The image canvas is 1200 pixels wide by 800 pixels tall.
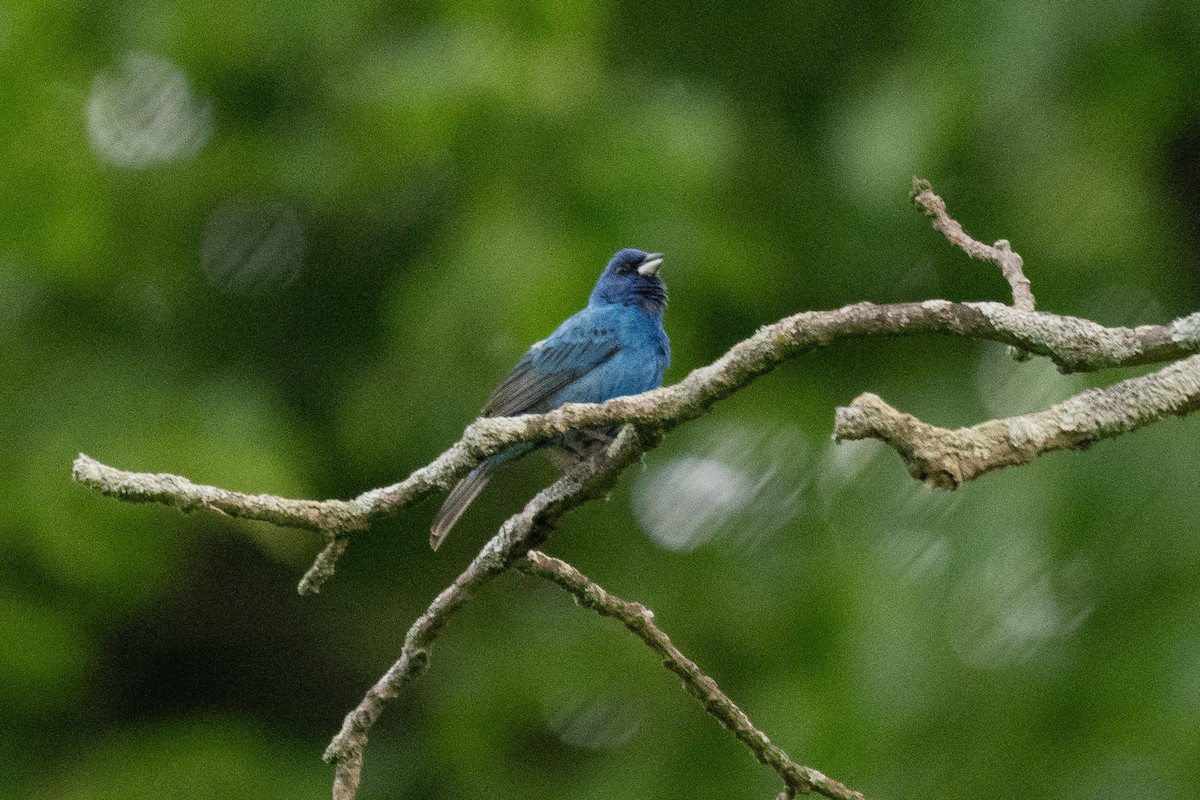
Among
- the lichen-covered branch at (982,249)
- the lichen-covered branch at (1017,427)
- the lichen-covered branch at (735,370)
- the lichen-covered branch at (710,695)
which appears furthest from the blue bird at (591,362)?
the lichen-covered branch at (1017,427)

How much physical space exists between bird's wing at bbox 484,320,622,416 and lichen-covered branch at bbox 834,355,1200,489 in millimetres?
3234

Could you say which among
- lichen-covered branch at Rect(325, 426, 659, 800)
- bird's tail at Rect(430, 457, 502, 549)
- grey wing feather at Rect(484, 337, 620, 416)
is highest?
grey wing feather at Rect(484, 337, 620, 416)

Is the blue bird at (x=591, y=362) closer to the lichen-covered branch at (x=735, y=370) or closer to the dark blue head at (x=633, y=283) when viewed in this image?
the dark blue head at (x=633, y=283)

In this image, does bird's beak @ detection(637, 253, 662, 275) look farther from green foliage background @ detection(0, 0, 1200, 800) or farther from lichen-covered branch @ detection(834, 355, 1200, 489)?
lichen-covered branch @ detection(834, 355, 1200, 489)

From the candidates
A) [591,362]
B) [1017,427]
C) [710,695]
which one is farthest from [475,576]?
[591,362]

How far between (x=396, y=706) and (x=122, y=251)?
2.77 m

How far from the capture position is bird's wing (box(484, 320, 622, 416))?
5.85m

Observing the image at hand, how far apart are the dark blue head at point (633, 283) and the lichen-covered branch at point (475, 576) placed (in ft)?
10.6

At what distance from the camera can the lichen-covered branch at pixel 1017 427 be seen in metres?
2.34

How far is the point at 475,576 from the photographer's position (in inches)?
122

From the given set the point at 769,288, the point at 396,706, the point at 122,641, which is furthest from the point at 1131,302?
the point at 122,641

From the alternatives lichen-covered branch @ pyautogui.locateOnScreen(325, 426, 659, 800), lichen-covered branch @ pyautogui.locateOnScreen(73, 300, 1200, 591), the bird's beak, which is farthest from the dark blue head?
lichen-covered branch @ pyautogui.locateOnScreen(73, 300, 1200, 591)

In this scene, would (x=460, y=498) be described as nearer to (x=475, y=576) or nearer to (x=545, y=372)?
(x=545, y=372)

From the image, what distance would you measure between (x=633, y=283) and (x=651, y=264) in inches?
4.2
